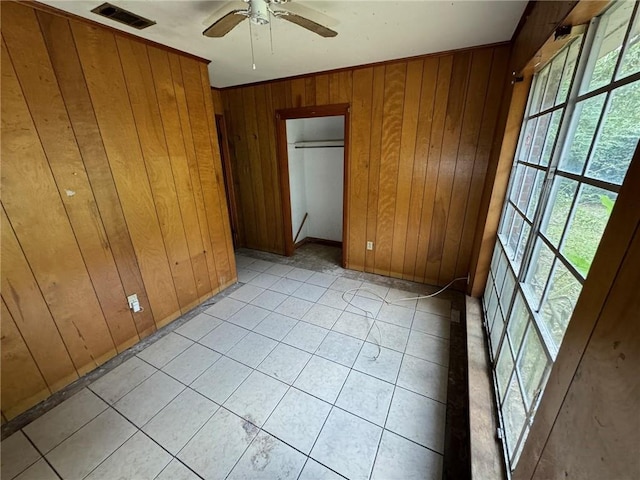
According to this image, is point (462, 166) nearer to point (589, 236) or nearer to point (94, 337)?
point (589, 236)

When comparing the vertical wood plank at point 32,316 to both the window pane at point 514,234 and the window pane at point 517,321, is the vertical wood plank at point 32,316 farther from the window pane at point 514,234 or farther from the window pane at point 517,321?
the window pane at point 514,234

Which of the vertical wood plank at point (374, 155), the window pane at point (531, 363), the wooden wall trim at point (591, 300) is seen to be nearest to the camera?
the wooden wall trim at point (591, 300)

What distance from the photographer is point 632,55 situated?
703mm

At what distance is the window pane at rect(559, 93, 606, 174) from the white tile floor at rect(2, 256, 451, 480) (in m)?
1.43

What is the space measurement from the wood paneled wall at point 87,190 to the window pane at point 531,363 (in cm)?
251

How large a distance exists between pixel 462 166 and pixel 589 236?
5.81ft

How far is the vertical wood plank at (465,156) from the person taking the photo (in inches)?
81.9

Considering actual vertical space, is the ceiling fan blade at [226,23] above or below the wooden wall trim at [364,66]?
below

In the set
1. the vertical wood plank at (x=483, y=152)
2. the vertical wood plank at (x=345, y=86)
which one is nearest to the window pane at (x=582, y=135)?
the vertical wood plank at (x=483, y=152)

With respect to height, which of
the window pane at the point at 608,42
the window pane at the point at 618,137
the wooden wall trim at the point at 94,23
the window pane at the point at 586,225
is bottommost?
the window pane at the point at 586,225

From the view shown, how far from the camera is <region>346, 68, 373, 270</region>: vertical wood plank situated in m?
2.51

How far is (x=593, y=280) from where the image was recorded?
0.57m

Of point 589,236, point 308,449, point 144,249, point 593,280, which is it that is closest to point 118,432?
point 308,449

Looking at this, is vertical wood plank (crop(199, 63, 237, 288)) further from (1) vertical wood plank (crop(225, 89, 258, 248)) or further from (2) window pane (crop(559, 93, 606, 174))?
(2) window pane (crop(559, 93, 606, 174))
